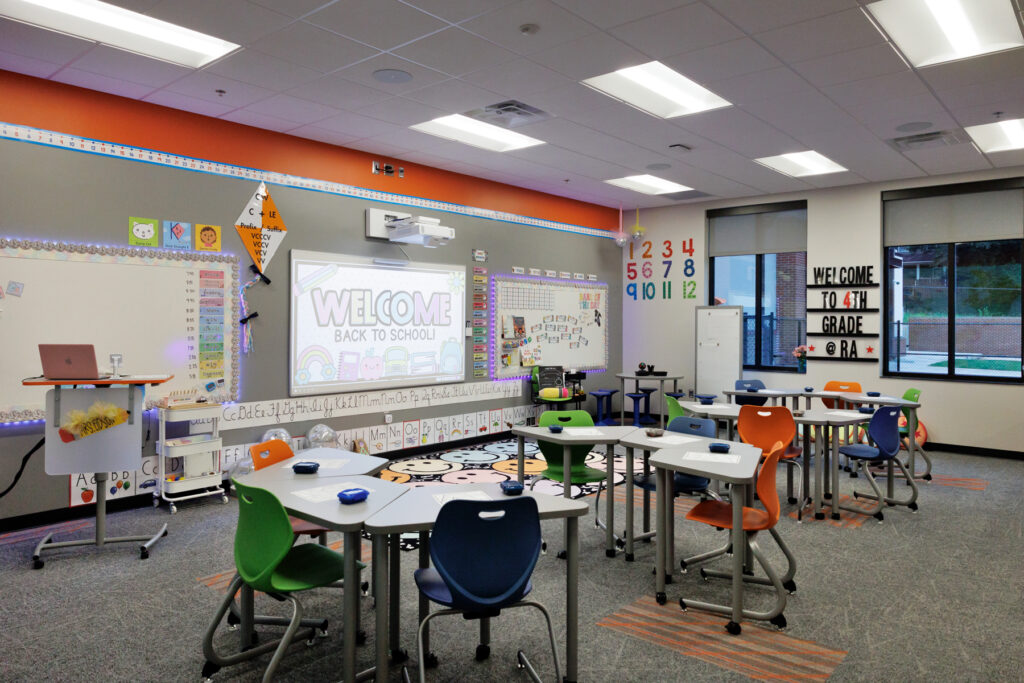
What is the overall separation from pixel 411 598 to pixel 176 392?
3029 mm

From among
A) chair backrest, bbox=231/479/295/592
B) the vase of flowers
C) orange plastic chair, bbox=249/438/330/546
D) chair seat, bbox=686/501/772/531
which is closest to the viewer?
chair backrest, bbox=231/479/295/592

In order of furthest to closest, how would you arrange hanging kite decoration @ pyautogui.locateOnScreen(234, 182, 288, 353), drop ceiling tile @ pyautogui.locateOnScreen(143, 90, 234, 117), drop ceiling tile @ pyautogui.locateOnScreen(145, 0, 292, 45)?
1. hanging kite decoration @ pyautogui.locateOnScreen(234, 182, 288, 353)
2. drop ceiling tile @ pyautogui.locateOnScreen(143, 90, 234, 117)
3. drop ceiling tile @ pyautogui.locateOnScreen(145, 0, 292, 45)

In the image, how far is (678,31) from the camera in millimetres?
3986

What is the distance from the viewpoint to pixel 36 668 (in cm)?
281

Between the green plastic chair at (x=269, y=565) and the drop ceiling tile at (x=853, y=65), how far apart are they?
173 inches

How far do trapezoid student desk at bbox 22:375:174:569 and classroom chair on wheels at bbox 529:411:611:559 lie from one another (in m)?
2.70

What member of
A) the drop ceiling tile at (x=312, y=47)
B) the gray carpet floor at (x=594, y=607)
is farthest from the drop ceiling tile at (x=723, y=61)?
the gray carpet floor at (x=594, y=607)

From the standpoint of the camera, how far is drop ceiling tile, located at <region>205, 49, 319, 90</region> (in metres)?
4.38

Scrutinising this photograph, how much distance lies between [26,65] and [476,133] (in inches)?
141

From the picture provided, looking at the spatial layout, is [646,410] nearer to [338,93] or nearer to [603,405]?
[603,405]

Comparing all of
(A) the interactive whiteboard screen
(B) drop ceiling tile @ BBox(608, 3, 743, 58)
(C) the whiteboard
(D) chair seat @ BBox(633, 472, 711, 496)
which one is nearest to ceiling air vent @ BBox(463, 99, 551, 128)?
(B) drop ceiling tile @ BBox(608, 3, 743, 58)

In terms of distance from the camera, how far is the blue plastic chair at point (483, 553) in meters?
2.41

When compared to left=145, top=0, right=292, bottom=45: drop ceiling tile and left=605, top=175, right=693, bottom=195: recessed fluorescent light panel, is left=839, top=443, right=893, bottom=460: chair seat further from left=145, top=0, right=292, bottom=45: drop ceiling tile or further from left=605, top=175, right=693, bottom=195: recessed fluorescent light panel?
left=145, top=0, right=292, bottom=45: drop ceiling tile

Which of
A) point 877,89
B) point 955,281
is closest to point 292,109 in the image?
point 877,89
